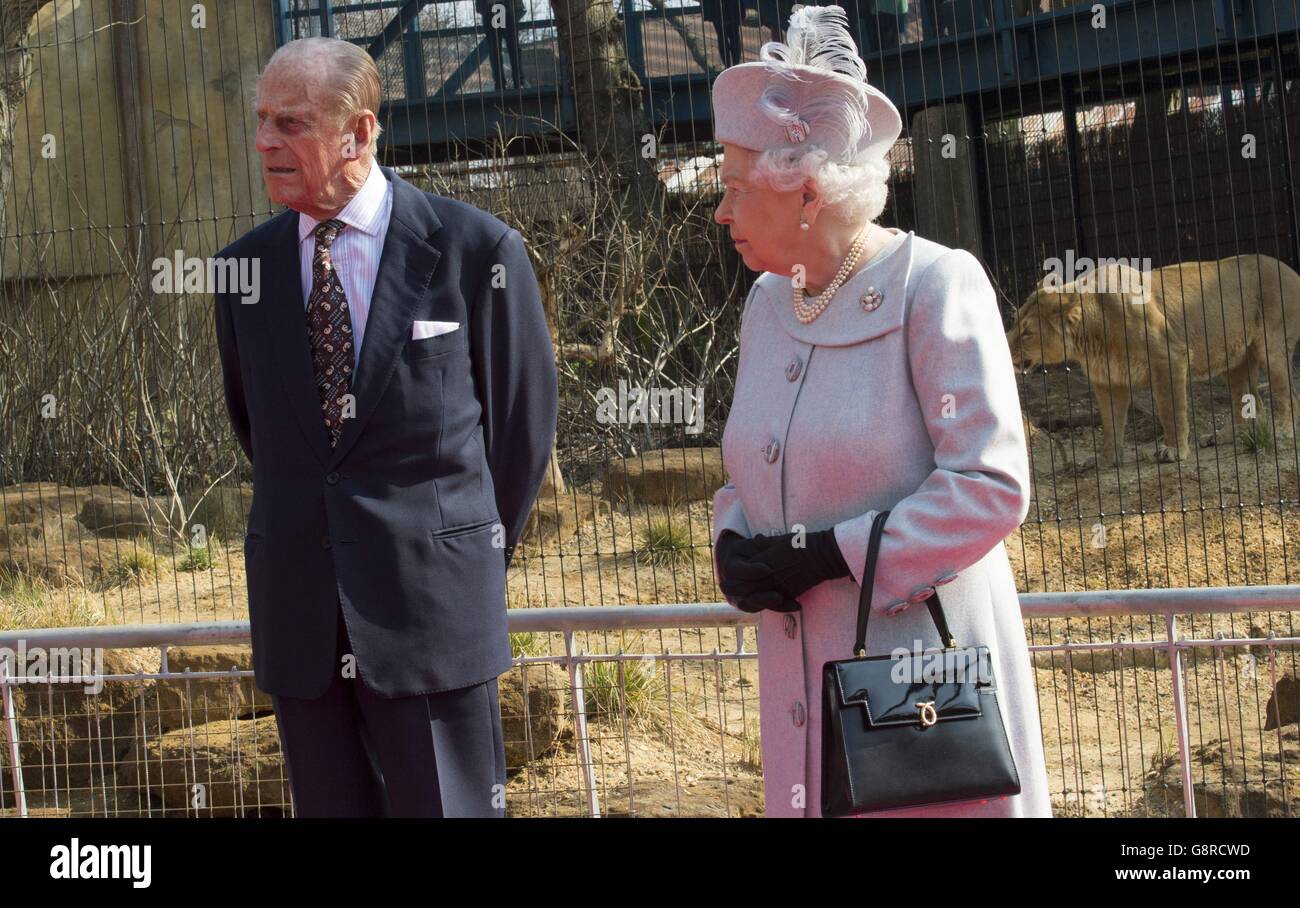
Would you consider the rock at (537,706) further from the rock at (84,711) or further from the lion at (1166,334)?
the lion at (1166,334)

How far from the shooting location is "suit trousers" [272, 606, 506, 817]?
2.95 meters

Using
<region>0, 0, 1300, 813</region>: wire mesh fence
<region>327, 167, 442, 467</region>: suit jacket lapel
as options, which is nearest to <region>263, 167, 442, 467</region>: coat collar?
<region>327, 167, 442, 467</region>: suit jacket lapel

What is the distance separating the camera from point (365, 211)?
10.4 feet

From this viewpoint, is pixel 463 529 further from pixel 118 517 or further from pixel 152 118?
pixel 152 118

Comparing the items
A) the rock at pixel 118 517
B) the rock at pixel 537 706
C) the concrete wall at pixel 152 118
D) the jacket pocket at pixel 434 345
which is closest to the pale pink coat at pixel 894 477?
the jacket pocket at pixel 434 345

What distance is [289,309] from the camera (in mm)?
3080

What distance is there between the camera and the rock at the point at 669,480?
32.1ft

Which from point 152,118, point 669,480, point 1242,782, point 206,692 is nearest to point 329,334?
point 1242,782

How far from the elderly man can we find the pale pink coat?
0.61 meters

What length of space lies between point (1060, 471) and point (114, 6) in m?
9.96

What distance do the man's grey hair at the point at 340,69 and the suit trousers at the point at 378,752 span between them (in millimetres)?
1063

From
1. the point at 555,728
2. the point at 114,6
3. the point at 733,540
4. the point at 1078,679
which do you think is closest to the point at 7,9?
the point at 114,6

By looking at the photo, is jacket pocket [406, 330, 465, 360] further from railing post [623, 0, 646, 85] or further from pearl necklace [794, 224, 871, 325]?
railing post [623, 0, 646, 85]

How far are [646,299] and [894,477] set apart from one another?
26.6 ft
